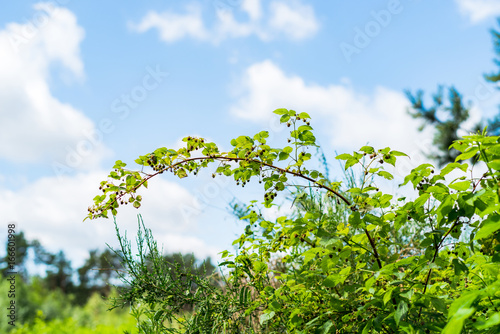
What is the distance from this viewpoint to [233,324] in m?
2.53

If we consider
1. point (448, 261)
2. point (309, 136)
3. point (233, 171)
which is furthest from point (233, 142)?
point (448, 261)

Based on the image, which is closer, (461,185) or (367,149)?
(461,185)

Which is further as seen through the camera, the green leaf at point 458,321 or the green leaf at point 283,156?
the green leaf at point 283,156

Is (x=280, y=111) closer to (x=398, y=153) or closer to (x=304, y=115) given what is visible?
(x=304, y=115)

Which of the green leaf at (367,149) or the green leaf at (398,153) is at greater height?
the green leaf at (367,149)

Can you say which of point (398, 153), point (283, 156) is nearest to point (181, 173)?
point (283, 156)

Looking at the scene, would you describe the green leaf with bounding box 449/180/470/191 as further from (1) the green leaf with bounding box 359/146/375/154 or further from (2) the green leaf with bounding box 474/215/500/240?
(1) the green leaf with bounding box 359/146/375/154

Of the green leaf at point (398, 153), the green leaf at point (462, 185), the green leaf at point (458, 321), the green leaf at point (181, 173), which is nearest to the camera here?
the green leaf at point (458, 321)

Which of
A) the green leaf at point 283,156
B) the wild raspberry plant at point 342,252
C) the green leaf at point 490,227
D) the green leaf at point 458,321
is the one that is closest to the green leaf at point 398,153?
the wild raspberry plant at point 342,252

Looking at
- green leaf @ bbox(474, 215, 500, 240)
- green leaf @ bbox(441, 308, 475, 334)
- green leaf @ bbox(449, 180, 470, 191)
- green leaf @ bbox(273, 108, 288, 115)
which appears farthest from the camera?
green leaf @ bbox(273, 108, 288, 115)

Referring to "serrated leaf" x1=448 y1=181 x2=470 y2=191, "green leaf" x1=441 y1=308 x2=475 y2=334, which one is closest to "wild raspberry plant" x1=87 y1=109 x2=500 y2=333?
"serrated leaf" x1=448 y1=181 x2=470 y2=191

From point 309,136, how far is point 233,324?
1.30m

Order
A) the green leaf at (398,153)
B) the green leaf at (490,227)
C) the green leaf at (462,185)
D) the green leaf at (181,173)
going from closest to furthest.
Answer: the green leaf at (490,227)
the green leaf at (462,185)
the green leaf at (398,153)
the green leaf at (181,173)

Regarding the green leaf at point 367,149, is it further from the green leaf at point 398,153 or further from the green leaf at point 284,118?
the green leaf at point 284,118
